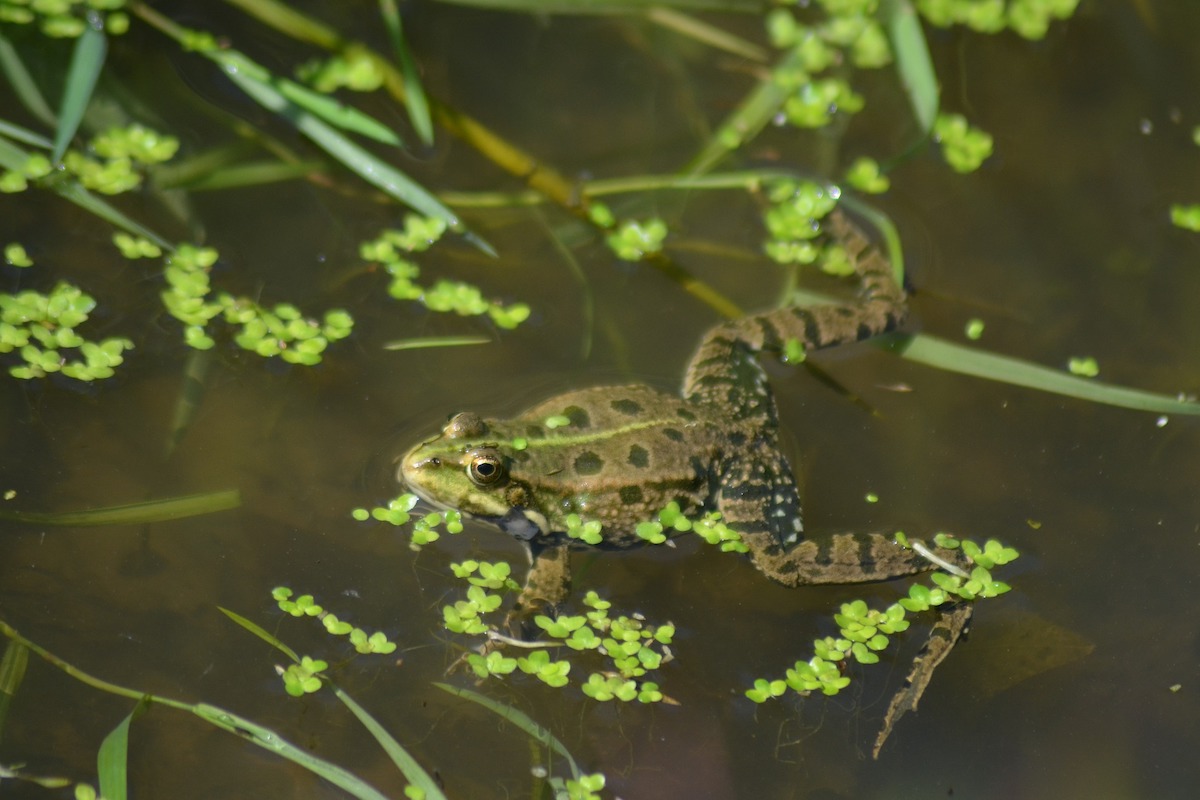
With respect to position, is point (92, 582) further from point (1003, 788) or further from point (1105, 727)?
point (1105, 727)

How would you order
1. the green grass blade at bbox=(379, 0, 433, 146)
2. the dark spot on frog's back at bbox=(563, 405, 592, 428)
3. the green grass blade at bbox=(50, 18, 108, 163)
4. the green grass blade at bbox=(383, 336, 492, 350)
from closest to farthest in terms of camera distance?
the dark spot on frog's back at bbox=(563, 405, 592, 428) → the green grass blade at bbox=(50, 18, 108, 163) → the green grass blade at bbox=(383, 336, 492, 350) → the green grass blade at bbox=(379, 0, 433, 146)

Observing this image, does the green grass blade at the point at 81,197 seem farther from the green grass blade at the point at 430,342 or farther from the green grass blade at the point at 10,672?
the green grass blade at the point at 10,672

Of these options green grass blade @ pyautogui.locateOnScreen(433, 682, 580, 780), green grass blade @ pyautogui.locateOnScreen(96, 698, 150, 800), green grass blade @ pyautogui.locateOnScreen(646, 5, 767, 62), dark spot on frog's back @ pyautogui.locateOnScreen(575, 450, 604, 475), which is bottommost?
green grass blade @ pyautogui.locateOnScreen(96, 698, 150, 800)

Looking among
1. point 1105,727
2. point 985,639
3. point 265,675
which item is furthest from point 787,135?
point 265,675

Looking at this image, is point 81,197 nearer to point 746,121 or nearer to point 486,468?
point 486,468

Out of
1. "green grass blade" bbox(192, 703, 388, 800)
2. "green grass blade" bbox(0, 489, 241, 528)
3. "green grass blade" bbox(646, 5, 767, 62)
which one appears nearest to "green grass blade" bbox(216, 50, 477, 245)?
"green grass blade" bbox(0, 489, 241, 528)

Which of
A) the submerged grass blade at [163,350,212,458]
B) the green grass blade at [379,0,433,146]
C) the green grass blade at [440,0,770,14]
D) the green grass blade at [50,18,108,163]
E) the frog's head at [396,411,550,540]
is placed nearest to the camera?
the frog's head at [396,411,550,540]

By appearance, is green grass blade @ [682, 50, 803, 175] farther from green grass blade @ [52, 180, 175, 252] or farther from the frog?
green grass blade @ [52, 180, 175, 252]
